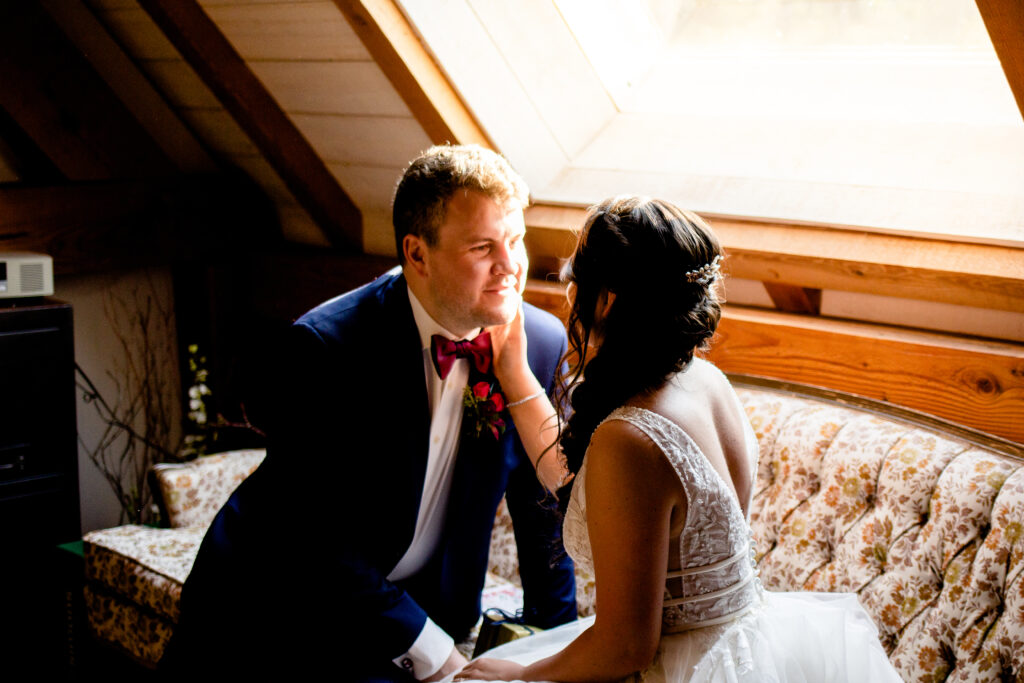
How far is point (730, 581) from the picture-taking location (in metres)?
1.51

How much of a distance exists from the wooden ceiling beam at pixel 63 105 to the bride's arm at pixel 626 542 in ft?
8.90

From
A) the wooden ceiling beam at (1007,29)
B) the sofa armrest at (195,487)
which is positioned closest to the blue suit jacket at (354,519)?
the sofa armrest at (195,487)

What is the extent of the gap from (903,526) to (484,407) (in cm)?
85

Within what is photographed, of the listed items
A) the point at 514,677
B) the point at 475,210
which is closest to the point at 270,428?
the point at 475,210

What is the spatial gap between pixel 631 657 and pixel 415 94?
1.63 meters

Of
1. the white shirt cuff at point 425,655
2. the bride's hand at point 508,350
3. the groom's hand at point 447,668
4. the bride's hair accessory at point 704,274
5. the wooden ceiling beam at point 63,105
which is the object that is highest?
the wooden ceiling beam at point 63,105

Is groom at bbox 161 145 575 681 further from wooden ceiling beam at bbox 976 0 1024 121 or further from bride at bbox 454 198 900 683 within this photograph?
wooden ceiling beam at bbox 976 0 1024 121

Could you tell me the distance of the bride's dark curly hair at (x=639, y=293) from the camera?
4.67 ft

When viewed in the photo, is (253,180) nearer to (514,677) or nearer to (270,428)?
(270,428)

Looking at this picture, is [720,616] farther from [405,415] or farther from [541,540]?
[405,415]

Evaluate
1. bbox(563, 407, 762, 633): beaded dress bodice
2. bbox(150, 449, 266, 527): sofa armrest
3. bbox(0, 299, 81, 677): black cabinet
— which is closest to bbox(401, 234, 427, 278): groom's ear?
bbox(563, 407, 762, 633): beaded dress bodice

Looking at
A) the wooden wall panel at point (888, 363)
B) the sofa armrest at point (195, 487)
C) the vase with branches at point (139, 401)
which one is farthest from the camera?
the vase with branches at point (139, 401)

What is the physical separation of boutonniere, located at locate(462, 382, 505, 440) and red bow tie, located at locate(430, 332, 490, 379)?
5cm

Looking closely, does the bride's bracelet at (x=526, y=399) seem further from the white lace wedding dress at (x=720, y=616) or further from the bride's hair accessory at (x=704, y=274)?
the bride's hair accessory at (x=704, y=274)
